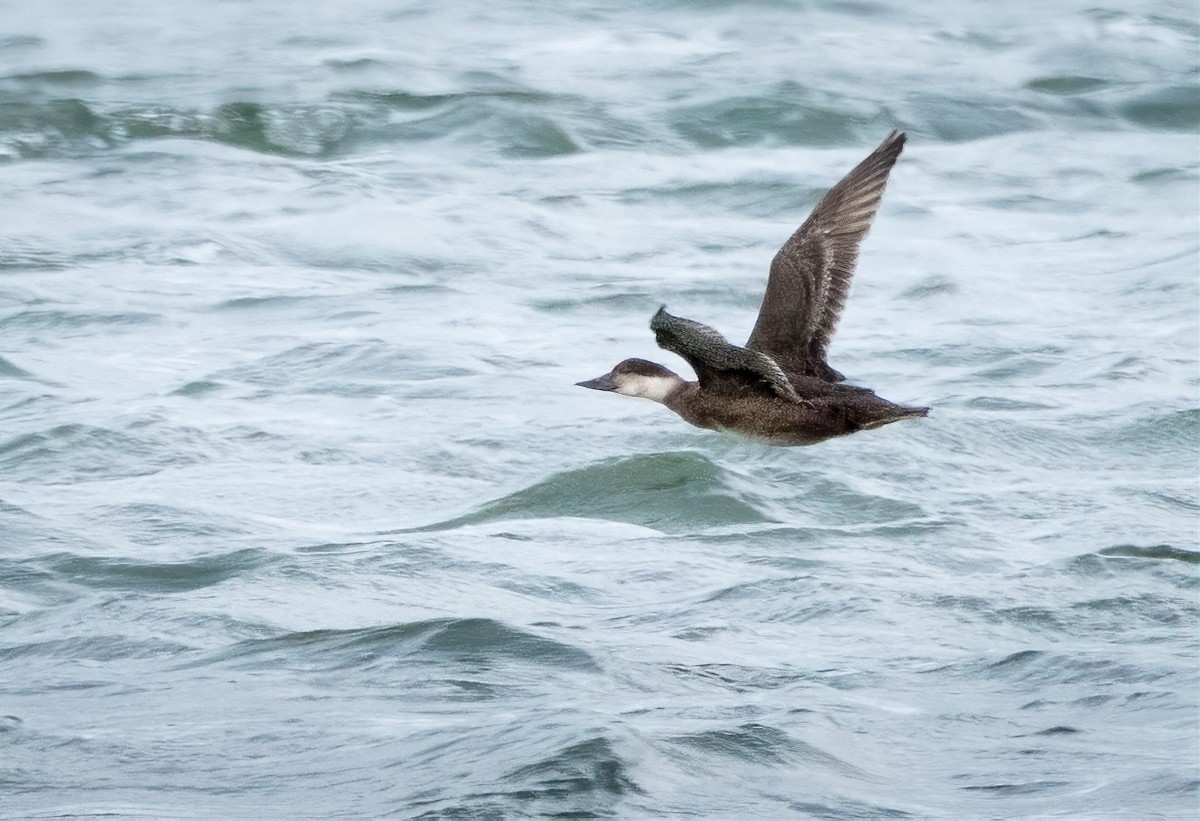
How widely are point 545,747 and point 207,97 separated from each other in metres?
12.4

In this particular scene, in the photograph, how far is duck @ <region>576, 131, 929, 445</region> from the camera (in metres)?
6.96

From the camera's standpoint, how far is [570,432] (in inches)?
435

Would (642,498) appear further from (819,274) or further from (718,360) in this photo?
(718,360)

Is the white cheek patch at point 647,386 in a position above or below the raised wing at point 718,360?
below

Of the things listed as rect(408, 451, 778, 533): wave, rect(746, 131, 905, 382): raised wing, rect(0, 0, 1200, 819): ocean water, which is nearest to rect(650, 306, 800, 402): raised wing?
rect(746, 131, 905, 382): raised wing

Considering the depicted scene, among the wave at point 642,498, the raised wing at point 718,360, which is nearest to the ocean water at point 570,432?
the wave at point 642,498

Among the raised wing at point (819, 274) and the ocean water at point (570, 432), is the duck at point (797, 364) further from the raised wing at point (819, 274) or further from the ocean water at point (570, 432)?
the ocean water at point (570, 432)

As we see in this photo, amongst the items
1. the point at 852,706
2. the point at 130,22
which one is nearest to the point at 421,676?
the point at 852,706

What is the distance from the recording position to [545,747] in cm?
656

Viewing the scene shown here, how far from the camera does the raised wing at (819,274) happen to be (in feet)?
24.6

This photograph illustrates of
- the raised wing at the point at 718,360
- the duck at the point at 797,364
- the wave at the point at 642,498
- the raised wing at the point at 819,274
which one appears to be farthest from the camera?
the wave at the point at 642,498

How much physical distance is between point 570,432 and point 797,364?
3763 mm

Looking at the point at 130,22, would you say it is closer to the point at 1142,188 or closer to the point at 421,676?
the point at 1142,188

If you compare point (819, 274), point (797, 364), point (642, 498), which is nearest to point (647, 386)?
point (797, 364)
